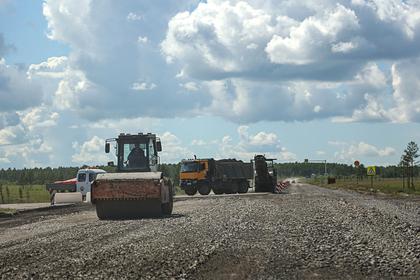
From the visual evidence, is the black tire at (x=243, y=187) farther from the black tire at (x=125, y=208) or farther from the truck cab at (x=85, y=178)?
the black tire at (x=125, y=208)

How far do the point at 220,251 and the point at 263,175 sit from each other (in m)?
46.2

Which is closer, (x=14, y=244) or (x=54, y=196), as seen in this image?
(x=14, y=244)

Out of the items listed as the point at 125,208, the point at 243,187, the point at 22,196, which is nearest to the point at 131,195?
the point at 125,208

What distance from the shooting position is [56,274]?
980 centimetres

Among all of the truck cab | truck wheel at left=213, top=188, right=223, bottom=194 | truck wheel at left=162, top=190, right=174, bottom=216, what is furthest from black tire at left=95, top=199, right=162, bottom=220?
truck wheel at left=213, top=188, right=223, bottom=194

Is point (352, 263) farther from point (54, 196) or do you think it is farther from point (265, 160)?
point (265, 160)

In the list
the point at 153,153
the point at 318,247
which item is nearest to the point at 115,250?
the point at 318,247

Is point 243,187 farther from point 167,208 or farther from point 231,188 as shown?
point 167,208

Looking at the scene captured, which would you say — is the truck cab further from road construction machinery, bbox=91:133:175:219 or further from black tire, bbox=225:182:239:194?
road construction machinery, bbox=91:133:175:219

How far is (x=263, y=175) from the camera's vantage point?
5791cm

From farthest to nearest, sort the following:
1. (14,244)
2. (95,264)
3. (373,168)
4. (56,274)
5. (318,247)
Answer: (373,168)
(14,244)
(318,247)
(95,264)
(56,274)

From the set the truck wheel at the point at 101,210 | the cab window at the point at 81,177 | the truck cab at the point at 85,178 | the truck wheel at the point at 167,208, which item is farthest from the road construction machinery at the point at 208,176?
the truck wheel at the point at 101,210

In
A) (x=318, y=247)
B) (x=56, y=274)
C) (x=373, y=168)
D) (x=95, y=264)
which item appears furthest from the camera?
(x=373, y=168)

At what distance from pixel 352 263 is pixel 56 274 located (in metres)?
4.72
